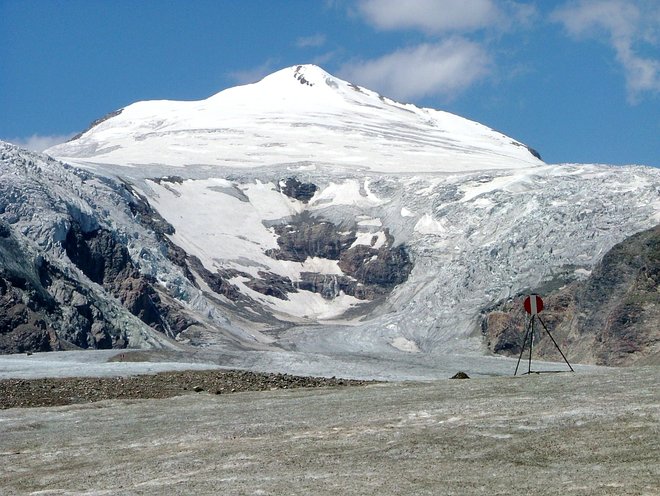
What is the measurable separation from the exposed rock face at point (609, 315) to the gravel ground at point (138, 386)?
30.9 meters

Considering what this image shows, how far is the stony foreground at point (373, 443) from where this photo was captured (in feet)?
56.1

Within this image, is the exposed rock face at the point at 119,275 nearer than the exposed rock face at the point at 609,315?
No

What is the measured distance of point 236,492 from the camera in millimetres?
17328

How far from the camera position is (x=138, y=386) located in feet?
113

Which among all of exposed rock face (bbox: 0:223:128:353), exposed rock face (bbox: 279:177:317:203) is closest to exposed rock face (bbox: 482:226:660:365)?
exposed rock face (bbox: 0:223:128:353)

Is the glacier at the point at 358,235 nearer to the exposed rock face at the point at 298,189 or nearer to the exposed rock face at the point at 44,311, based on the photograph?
the exposed rock face at the point at 298,189

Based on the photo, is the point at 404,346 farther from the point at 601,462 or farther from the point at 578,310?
the point at 601,462

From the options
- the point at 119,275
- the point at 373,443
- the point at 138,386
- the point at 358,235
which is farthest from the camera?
the point at 358,235

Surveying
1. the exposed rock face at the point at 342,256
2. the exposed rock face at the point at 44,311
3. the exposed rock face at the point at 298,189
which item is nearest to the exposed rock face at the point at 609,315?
the exposed rock face at the point at 44,311

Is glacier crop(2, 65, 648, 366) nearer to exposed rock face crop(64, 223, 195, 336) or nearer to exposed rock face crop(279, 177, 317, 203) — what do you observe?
exposed rock face crop(279, 177, 317, 203)

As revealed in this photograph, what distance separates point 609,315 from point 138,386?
49167 millimetres

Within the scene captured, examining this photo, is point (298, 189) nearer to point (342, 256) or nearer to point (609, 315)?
point (342, 256)

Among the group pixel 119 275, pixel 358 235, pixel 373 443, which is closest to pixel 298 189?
pixel 358 235

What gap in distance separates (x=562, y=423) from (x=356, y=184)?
15512 centimetres
